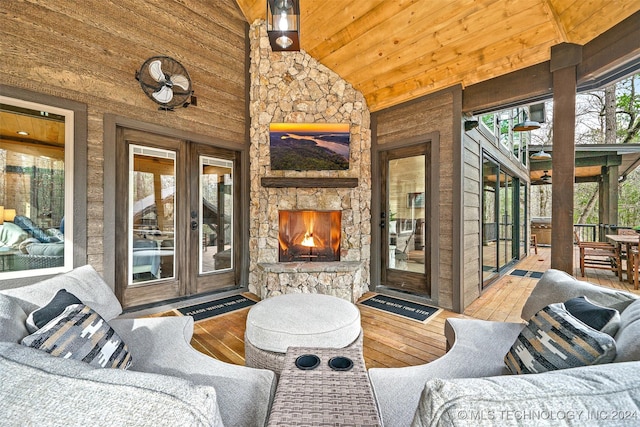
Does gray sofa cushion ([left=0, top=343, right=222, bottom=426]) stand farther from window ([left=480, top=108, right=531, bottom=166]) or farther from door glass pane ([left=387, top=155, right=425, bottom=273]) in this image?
window ([left=480, top=108, right=531, bottom=166])

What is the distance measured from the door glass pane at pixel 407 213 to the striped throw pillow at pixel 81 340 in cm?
346

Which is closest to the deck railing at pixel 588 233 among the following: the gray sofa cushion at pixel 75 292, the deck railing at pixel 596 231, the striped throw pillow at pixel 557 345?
the deck railing at pixel 596 231

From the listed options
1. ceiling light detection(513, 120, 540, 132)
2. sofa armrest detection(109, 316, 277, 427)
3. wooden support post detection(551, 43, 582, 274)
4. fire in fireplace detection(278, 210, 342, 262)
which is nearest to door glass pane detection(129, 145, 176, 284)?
fire in fireplace detection(278, 210, 342, 262)

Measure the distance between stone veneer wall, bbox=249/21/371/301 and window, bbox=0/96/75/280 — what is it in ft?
6.54

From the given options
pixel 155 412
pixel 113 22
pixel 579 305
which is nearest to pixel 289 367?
pixel 155 412

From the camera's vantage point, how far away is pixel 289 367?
47.2 inches

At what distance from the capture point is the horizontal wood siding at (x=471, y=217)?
3533mm

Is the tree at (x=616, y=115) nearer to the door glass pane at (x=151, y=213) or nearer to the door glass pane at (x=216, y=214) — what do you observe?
the door glass pane at (x=216, y=214)

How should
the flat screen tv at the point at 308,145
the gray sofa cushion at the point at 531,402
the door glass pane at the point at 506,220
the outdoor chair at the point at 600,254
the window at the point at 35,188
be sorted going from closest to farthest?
the gray sofa cushion at the point at 531,402, the window at the point at 35,188, the flat screen tv at the point at 308,145, the outdoor chair at the point at 600,254, the door glass pane at the point at 506,220

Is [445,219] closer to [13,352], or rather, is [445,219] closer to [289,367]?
[289,367]

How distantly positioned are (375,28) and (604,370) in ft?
11.6

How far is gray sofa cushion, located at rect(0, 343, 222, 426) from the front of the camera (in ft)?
1.91

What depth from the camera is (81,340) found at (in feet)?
3.77

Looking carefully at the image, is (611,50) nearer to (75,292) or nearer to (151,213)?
(75,292)
